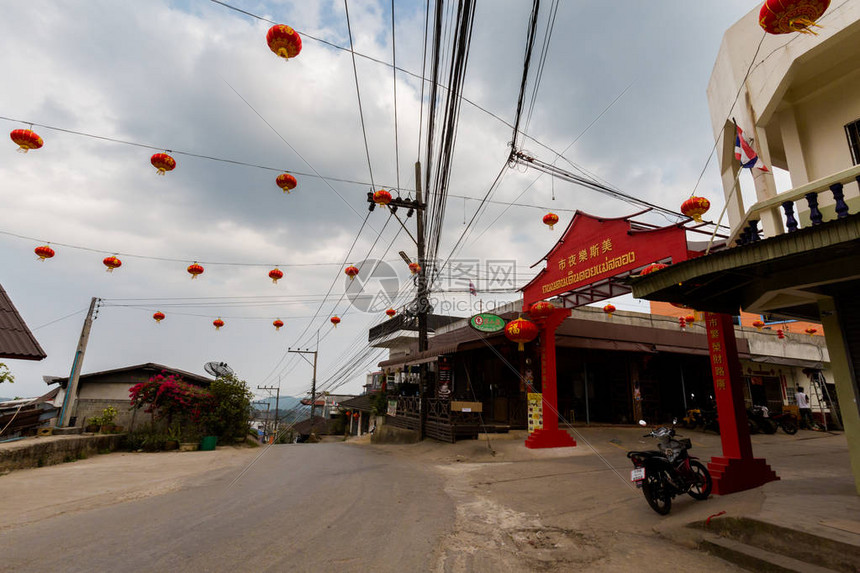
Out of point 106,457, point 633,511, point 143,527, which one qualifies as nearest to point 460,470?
point 633,511

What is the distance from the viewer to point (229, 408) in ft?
54.8

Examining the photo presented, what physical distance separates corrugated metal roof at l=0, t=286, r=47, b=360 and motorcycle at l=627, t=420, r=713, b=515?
9394 mm

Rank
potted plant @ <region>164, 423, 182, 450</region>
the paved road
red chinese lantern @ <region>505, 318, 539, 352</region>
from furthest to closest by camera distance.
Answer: potted plant @ <region>164, 423, 182, 450</region> < red chinese lantern @ <region>505, 318, 539, 352</region> < the paved road

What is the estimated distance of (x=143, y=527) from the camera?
206 inches

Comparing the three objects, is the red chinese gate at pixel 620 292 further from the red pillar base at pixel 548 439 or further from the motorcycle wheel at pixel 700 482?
the motorcycle wheel at pixel 700 482

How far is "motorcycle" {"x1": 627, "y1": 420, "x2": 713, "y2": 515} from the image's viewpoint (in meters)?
5.92

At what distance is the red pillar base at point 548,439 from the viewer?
12.6m

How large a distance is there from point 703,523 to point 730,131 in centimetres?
748

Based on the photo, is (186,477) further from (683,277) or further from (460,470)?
(683,277)

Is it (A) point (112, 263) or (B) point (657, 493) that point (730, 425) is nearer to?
(B) point (657, 493)

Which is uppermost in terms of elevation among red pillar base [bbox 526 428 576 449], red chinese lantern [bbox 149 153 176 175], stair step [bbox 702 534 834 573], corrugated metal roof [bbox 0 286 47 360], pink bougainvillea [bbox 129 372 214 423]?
→ red chinese lantern [bbox 149 153 176 175]

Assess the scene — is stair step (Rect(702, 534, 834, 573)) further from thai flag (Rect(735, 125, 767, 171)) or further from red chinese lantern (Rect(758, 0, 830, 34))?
red chinese lantern (Rect(758, 0, 830, 34))

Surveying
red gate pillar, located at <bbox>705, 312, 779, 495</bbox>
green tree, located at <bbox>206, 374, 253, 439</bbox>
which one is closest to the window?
red gate pillar, located at <bbox>705, 312, 779, 495</bbox>

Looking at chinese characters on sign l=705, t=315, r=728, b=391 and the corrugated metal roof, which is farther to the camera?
chinese characters on sign l=705, t=315, r=728, b=391
